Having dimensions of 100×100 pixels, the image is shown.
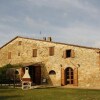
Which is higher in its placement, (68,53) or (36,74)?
(68,53)

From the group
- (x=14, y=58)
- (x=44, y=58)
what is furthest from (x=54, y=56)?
(x=14, y=58)

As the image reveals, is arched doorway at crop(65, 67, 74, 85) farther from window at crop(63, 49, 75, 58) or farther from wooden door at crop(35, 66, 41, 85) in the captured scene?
wooden door at crop(35, 66, 41, 85)

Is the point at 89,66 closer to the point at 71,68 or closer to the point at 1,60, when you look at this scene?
the point at 71,68

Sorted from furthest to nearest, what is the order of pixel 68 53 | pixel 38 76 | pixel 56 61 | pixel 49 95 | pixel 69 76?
pixel 38 76, pixel 56 61, pixel 68 53, pixel 69 76, pixel 49 95

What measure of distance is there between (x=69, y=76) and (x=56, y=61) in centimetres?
237

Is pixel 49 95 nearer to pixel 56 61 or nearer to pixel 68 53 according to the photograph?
pixel 68 53

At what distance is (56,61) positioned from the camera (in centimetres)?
3222

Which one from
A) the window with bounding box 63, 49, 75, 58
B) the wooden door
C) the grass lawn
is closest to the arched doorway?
the window with bounding box 63, 49, 75, 58

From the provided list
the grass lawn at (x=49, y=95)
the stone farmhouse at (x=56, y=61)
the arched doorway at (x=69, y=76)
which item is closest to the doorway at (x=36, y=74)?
the stone farmhouse at (x=56, y=61)

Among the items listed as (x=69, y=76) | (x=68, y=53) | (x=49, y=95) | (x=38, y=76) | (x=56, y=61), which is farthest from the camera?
(x=38, y=76)

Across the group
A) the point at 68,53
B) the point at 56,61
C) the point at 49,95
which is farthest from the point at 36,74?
the point at 49,95

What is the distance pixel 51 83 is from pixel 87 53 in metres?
5.82

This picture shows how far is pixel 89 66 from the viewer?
96.4 ft

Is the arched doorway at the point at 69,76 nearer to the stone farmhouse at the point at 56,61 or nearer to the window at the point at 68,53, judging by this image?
the stone farmhouse at the point at 56,61
